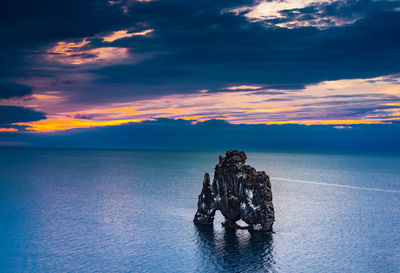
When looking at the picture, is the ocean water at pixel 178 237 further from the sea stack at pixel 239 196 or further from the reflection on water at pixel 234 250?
the sea stack at pixel 239 196

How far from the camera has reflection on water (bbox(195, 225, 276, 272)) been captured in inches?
1488

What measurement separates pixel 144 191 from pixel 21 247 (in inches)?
2107

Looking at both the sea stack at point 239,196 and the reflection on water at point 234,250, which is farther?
the sea stack at point 239,196

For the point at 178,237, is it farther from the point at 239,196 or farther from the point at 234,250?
the point at 239,196

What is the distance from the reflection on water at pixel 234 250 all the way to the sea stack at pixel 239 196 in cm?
202

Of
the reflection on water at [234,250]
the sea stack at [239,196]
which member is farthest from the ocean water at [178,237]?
the sea stack at [239,196]

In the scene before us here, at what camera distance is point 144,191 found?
98750mm

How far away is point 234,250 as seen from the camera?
140 feet

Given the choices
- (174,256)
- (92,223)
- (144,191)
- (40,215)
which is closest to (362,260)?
(174,256)

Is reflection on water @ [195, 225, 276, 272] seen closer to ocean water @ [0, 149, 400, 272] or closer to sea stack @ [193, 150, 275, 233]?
ocean water @ [0, 149, 400, 272]

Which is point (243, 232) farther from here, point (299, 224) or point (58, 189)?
point (58, 189)

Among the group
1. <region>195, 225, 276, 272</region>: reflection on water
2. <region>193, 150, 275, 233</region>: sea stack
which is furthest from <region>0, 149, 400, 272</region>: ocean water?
<region>193, 150, 275, 233</region>: sea stack

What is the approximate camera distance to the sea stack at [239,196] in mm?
49688

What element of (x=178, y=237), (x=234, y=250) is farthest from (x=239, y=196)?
(x=178, y=237)
